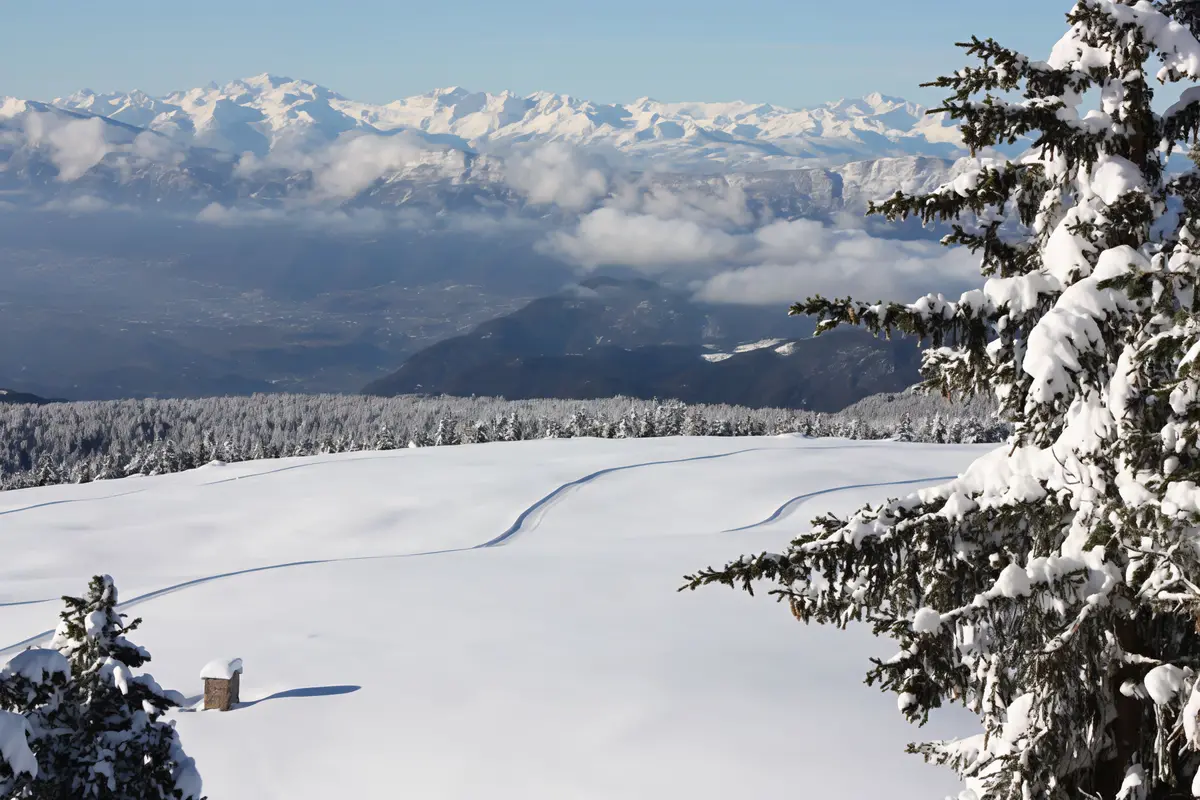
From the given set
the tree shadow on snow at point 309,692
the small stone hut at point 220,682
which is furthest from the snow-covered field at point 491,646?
the small stone hut at point 220,682

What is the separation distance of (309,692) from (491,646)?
5352mm

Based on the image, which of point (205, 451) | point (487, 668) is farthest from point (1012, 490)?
point (205, 451)

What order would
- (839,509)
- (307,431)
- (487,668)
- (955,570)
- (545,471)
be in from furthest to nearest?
(307,431), (545,471), (839,509), (487,668), (955,570)

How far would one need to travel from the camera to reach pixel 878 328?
6.41 metres

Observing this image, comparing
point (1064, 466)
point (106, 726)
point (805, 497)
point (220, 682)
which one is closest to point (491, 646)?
point (220, 682)

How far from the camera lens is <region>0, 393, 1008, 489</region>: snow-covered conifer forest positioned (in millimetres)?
116625

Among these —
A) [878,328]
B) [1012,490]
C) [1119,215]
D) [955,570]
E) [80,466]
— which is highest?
[1119,215]

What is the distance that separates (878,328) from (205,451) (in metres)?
114

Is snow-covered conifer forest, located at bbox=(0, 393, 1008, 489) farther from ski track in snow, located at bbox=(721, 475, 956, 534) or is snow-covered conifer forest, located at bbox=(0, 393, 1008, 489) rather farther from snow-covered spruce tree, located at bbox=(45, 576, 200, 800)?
snow-covered spruce tree, located at bbox=(45, 576, 200, 800)

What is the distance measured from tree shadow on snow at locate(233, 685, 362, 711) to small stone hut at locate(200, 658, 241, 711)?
1.92ft

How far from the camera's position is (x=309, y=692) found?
25.1 m

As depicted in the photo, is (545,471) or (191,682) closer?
(191,682)

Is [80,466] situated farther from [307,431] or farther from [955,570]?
[955,570]

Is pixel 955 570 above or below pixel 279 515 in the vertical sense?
above
